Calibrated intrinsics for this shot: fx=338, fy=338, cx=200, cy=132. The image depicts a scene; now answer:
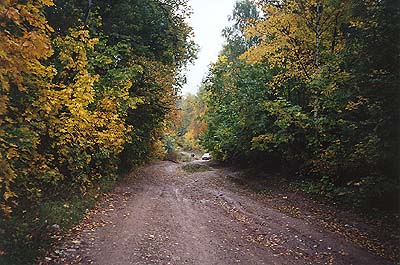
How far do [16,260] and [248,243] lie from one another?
179 inches

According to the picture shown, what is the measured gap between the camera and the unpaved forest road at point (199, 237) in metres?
6.46

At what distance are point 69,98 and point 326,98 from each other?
761cm

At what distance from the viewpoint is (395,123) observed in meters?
6.79

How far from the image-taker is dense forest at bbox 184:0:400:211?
7078 mm

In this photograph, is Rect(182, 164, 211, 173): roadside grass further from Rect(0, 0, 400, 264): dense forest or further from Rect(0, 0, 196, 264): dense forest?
Rect(0, 0, 196, 264): dense forest

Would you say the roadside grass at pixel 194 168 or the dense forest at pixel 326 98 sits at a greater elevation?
the dense forest at pixel 326 98

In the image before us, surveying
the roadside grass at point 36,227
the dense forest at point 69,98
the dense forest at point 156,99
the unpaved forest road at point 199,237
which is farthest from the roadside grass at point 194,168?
the roadside grass at point 36,227

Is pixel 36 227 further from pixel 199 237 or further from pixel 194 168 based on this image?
pixel 194 168

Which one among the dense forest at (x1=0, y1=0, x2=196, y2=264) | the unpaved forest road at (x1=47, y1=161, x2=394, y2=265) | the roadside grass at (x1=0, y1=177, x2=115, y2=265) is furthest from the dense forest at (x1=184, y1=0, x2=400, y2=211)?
the roadside grass at (x1=0, y1=177, x2=115, y2=265)

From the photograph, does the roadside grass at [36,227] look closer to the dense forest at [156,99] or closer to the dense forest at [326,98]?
the dense forest at [156,99]

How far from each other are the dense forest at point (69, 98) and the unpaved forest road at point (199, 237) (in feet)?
2.80

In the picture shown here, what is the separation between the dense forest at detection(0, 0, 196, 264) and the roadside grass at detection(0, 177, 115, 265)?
0.03 meters

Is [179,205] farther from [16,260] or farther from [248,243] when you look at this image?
[16,260]

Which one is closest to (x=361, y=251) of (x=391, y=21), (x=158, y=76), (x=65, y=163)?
(x=391, y=21)
